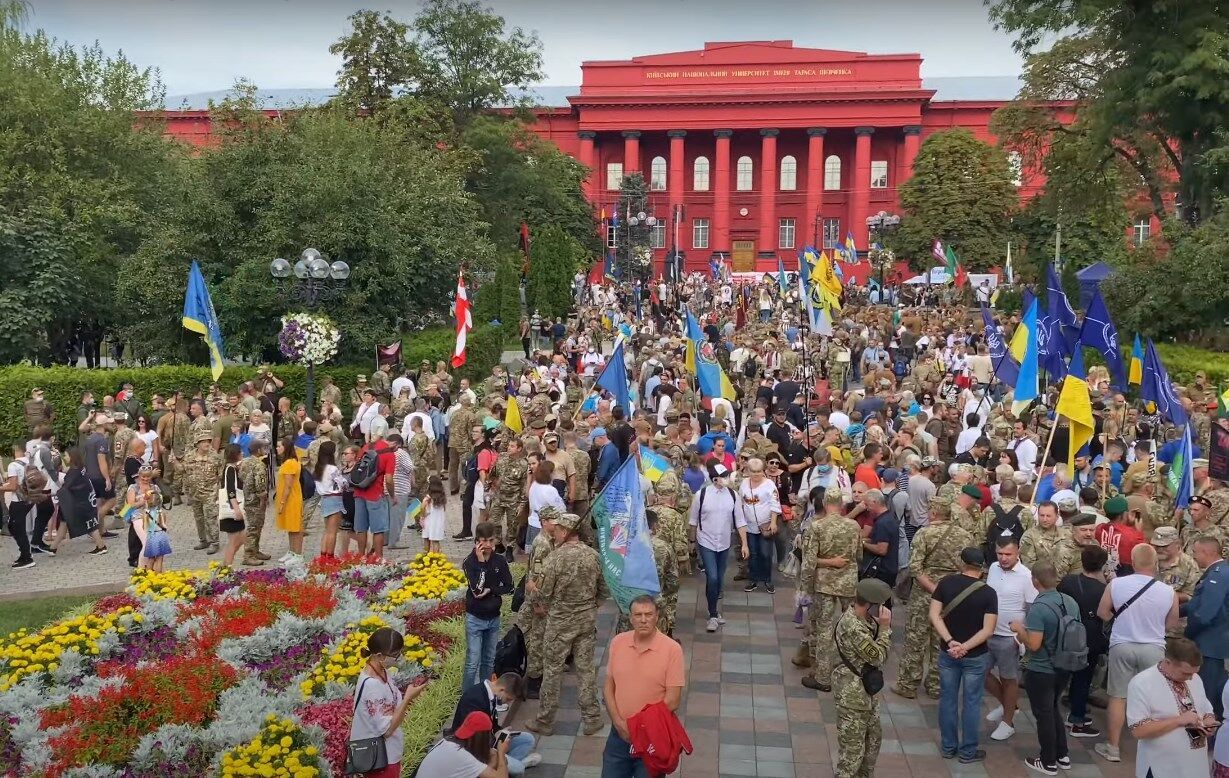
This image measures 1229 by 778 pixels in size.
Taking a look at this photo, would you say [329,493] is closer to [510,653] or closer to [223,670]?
[223,670]

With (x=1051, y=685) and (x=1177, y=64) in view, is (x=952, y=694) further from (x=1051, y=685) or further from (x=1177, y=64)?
(x=1177, y=64)

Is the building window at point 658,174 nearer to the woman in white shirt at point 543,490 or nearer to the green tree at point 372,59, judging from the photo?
the green tree at point 372,59

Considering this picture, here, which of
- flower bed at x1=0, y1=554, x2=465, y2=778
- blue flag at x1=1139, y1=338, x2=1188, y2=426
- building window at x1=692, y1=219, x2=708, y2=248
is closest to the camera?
flower bed at x1=0, y1=554, x2=465, y2=778

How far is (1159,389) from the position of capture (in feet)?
45.8

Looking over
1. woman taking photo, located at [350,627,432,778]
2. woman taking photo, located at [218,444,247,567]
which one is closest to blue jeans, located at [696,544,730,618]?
woman taking photo, located at [350,627,432,778]

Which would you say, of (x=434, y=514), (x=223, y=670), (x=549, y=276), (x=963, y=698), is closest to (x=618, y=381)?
(x=434, y=514)

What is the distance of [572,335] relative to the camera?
104 ft

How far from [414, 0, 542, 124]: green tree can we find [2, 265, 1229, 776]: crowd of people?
27.1 m

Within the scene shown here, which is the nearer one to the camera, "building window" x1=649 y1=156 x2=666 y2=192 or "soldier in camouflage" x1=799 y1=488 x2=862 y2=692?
"soldier in camouflage" x1=799 y1=488 x2=862 y2=692

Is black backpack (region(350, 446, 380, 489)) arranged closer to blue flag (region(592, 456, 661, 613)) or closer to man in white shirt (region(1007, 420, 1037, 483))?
blue flag (region(592, 456, 661, 613))

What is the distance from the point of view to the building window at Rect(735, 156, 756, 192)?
75.4m

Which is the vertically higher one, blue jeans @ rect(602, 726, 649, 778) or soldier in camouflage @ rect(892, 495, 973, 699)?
soldier in camouflage @ rect(892, 495, 973, 699)

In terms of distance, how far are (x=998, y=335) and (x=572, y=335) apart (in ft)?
43.1

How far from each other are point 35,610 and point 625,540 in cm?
732
